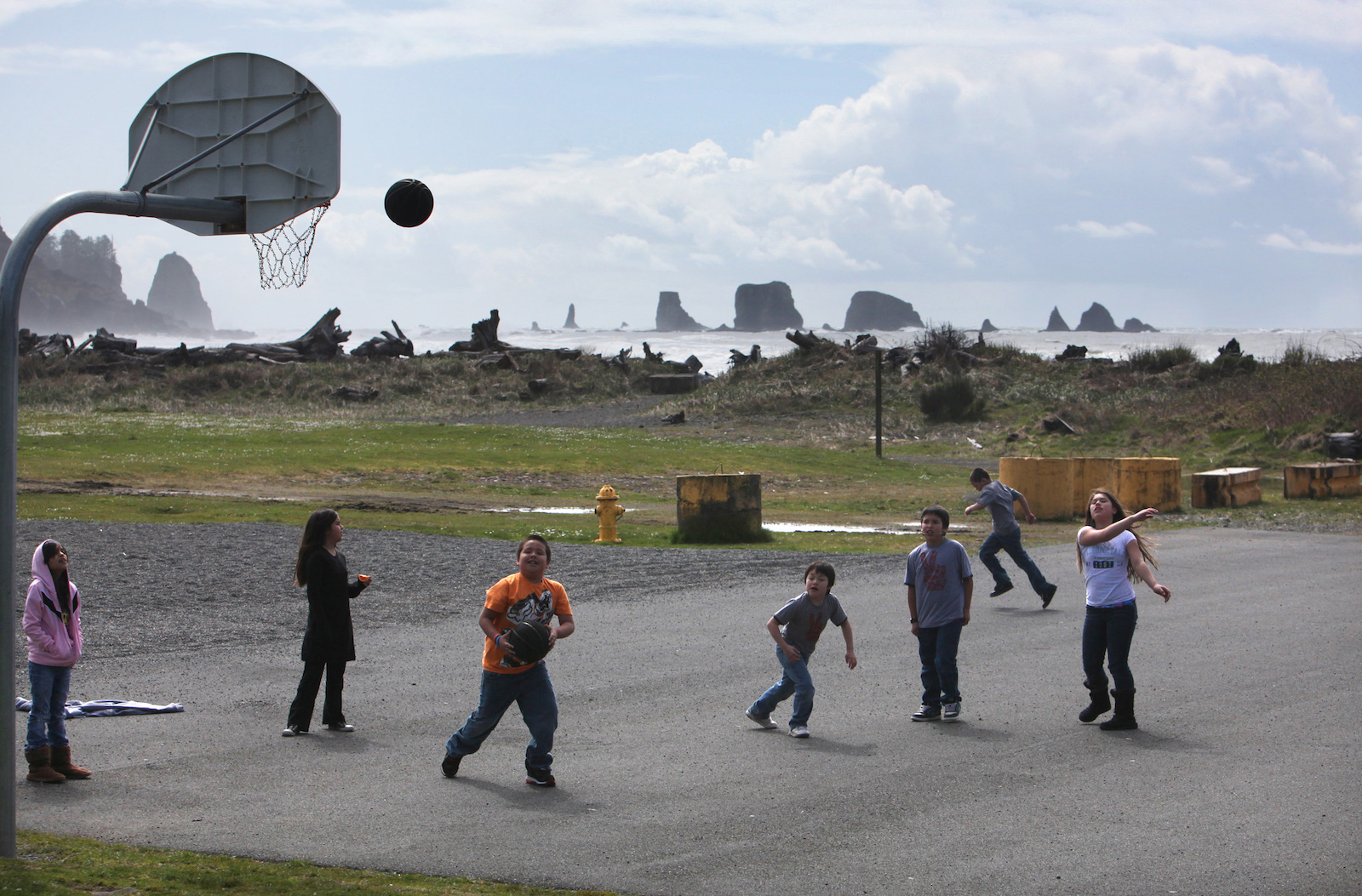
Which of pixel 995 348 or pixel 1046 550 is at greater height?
→ pixel 995 348

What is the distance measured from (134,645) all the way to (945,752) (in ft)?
24.2

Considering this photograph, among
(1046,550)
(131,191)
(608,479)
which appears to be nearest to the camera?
(131,191)

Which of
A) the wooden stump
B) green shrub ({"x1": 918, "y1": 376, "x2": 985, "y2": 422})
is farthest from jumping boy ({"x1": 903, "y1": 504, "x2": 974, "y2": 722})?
green shrub ({"x1": 918, "y1": 376, "x2": 985, "y2": 422})

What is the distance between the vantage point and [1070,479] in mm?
22500

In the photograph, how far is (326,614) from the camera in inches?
315

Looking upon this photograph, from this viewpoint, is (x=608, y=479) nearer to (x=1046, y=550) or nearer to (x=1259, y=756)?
(x=1046, y=550)

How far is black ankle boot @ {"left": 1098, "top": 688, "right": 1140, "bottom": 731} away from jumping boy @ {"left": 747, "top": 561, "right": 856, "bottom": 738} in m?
1.76

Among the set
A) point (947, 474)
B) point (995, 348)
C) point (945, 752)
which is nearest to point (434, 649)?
point (945, 752)

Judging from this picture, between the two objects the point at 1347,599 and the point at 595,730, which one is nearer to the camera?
the point at 595,730

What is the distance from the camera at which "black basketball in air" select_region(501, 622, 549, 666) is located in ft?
21.8

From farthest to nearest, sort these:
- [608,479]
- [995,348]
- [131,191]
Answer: [995,348], [608,479], [131,191]

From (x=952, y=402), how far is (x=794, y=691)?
144 ft

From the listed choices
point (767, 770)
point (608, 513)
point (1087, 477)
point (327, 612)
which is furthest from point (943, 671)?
point (1087, 477)

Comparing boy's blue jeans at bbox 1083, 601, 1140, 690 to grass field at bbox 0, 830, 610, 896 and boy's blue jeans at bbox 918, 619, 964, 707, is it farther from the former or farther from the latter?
grass field at bbox 0, 830, 610, 896
